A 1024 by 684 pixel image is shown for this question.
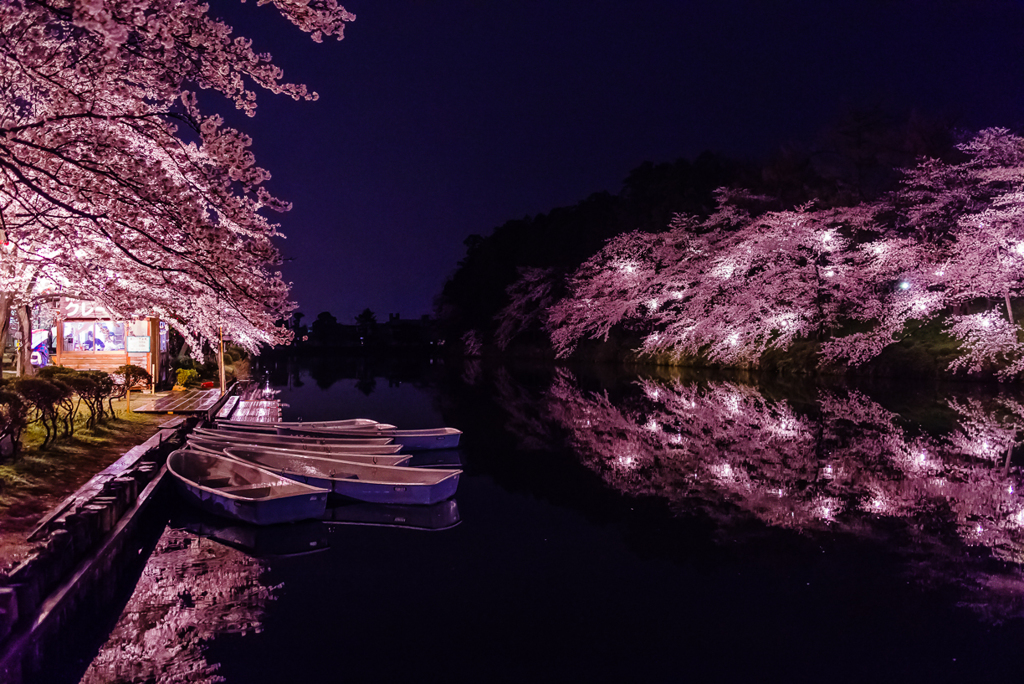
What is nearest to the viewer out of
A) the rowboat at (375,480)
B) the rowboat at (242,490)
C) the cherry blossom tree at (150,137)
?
the cherry blossom tree at (150,137)

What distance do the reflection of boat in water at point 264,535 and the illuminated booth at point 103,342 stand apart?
40.9 ft

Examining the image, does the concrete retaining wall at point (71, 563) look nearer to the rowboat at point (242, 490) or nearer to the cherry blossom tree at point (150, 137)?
the rowboat at point (242, 490)

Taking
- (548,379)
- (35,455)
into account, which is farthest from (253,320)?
(548,379)

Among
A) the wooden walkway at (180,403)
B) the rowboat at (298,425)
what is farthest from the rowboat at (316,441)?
the wooden walkway at (180,403)

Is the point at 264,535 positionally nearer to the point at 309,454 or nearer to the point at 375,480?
the point at 375,480

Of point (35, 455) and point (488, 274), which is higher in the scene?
point (488, 274)

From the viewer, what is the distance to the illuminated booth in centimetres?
1930

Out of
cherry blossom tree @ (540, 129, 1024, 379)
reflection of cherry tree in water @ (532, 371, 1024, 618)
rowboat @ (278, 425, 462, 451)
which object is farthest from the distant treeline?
rowboat @ (278, 425, 462, 451)

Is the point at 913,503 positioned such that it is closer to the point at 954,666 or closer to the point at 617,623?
the point at 954,666

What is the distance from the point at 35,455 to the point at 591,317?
2714cm

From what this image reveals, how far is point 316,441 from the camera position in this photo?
1162 centimetres

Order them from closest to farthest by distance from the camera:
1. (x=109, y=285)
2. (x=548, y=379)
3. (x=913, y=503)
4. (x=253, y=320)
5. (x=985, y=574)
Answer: (x=985, y=574), (x=253, y=320), (x=913, y=503), (x=109, y=285), (x=548, y=379)

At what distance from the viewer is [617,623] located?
5.81 metres

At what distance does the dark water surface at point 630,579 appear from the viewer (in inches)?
201
